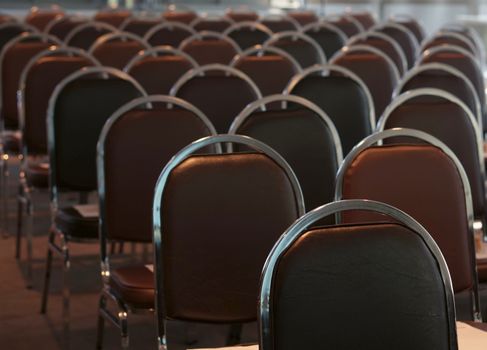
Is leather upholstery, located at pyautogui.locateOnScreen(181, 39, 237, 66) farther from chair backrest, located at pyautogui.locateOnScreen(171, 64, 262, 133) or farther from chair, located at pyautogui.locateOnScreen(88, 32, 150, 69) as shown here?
chair backrest, located at pyautogui.locateOnScreen(171, 64, 262, 133)

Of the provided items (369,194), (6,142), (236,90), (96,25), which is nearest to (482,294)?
(236,90)

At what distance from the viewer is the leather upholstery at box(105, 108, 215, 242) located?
474cm

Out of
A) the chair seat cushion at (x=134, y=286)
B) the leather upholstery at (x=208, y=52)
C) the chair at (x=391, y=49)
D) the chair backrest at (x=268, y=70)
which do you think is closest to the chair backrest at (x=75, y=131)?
the chair seat cushion at (x=134, y=286)

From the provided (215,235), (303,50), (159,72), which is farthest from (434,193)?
(303,50)

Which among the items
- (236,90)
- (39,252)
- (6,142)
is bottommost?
(39,252)

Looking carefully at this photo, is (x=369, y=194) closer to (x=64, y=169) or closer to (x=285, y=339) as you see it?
(x=285, y=339)

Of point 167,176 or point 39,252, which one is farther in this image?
point 39,252

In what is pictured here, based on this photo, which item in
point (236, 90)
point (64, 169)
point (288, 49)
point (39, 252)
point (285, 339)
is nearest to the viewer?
point (285, 339)

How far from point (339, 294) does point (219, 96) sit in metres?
3.97

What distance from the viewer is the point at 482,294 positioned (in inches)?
231

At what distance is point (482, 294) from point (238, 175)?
8.26 ft

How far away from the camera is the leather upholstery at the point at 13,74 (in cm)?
795

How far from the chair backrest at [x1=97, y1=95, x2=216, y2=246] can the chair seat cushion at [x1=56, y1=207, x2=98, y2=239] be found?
27.9 inches

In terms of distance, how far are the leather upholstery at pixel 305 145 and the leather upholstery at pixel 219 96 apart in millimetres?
1680
